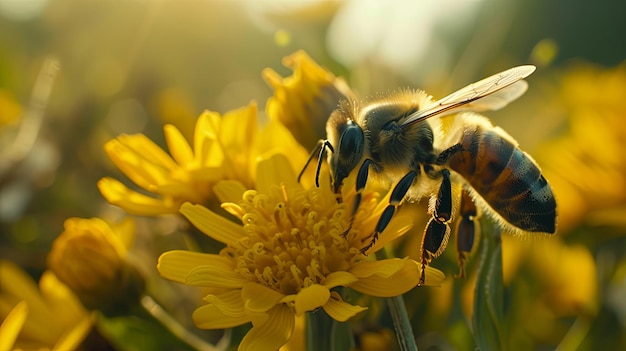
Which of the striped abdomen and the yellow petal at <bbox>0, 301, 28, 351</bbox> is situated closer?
the yellow petal at <bbox>0, 301, 28, 351</bbox>

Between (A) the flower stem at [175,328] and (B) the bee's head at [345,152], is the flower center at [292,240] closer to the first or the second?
(B) the bee's head at [345,152]

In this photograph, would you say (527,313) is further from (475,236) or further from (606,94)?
(606,94)

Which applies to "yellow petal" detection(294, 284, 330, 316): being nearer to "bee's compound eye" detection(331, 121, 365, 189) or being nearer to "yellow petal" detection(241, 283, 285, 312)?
"yellow petal" detection(241, 283, 285, 312)

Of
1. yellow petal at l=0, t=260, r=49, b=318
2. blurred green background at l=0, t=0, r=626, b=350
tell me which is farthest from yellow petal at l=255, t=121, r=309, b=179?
yellow petal at l=0, t=260, r=49, b=318

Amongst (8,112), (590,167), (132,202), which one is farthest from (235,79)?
(132,202)

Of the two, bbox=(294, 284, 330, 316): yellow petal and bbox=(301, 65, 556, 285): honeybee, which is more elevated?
bbox=(301, 65, 556, 285): honeybee
